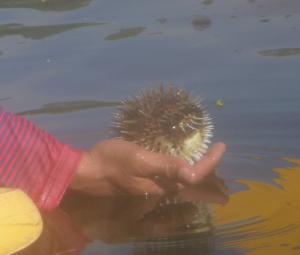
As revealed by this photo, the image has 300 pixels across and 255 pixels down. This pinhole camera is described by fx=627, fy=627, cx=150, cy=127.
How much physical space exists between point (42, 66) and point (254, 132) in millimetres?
1848

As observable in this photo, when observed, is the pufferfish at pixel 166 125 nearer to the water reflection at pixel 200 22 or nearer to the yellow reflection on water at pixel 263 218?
the yellow reflection on water at pixel 263 218

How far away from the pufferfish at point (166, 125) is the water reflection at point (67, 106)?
3.45ft

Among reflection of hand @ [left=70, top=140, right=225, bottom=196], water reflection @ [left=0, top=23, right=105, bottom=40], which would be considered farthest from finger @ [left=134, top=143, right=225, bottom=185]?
water reflection @ [left=0, top=23, right=105, bottom=40]

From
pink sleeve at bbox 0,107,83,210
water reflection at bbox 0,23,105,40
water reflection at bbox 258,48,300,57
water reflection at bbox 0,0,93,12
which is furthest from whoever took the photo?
water reflection at bbox 0,0,93,12

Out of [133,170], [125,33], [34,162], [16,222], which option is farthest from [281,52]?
[16,222]

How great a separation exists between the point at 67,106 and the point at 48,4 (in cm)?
193

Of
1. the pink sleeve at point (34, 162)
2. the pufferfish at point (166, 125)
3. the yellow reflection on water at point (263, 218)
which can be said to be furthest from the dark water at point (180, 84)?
the pufferfish at point (166, 125)

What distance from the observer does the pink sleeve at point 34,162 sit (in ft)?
8.29

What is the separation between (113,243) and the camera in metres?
2.20

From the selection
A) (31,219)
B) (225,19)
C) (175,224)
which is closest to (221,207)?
(175,224)

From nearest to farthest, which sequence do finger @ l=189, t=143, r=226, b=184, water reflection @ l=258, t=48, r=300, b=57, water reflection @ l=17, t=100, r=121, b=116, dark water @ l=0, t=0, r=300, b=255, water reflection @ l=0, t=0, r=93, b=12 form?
dark water @ l=0, t=0, r=300, b=255, finger @ l=189, t=143, r=226, b=184, water reflection @ l=17, t=100, r=121, b=116, water reflection @ l=258, t=48, r=300, b=57, water reflection @ l=0, t=0, r=93, b=12

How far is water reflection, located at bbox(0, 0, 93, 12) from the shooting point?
17.6 ft

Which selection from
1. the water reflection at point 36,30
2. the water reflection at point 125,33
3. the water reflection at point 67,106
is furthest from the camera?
the water reflection at point 36,30

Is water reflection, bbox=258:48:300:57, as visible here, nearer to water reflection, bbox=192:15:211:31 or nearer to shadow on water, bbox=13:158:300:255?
water reflection, bbox=192:15:211:31
